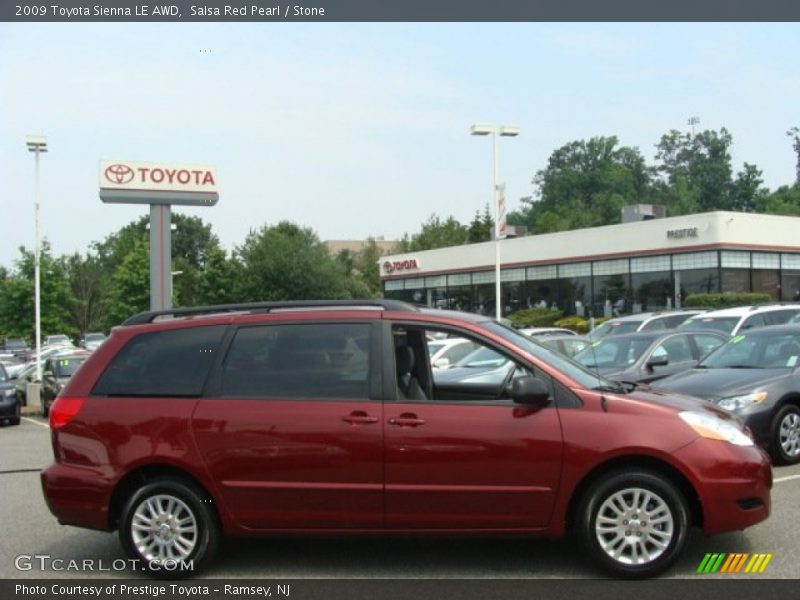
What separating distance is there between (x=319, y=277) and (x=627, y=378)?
177 ft

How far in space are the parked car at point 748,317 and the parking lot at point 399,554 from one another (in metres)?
10.4

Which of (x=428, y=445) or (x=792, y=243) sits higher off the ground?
(x=792, y=243)

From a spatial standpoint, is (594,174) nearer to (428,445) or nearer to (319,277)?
(319,277)

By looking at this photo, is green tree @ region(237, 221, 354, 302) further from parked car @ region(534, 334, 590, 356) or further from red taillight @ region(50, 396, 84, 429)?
red taillight @ region(50, 396, 84, 429)

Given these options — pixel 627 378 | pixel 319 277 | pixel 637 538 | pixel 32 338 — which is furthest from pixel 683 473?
pixel 319 277

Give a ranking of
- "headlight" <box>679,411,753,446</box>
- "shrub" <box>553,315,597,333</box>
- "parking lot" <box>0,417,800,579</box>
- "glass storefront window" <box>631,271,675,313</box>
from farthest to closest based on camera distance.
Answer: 1. "glass storefront window" <box>631,271,675,313</box>
2. "shrub" <box>553,315,597,333</box>
3. "parking lot" <box>0,417,800,579</box>
4. "headlight" <box>679,411,753,446</box>

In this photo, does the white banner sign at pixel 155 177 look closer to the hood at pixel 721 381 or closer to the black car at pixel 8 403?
the black car at pixel 8 403

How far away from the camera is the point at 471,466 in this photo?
550 cm

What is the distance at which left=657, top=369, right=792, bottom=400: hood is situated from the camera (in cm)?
893

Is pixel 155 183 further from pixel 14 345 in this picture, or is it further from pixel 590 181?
pixel 590 181

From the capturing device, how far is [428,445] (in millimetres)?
5539

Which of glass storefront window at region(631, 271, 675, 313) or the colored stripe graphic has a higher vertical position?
glass storefront window at region(631, 271, 675, 313)

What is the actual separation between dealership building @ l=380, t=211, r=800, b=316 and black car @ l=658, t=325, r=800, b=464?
94.1 ft

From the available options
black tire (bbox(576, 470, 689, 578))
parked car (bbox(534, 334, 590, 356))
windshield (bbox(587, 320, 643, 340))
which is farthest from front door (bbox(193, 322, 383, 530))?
windshield (bbox(587, 320, 643, 340))
